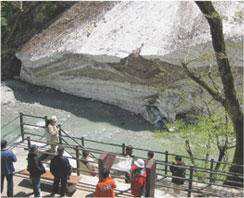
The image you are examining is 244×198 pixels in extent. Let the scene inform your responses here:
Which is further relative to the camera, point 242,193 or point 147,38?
point 147,38

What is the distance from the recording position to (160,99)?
14.0m

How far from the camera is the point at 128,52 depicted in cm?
1402

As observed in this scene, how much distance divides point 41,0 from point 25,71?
16.9 ft

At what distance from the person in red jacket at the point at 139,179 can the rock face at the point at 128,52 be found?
726 centimetres

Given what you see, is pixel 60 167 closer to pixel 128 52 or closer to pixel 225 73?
pixel 225 73

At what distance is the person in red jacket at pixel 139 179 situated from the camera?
5.19 metres

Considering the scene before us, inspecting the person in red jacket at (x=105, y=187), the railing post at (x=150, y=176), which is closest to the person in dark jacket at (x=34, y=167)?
the person in red jacket at (x=105, y=187)

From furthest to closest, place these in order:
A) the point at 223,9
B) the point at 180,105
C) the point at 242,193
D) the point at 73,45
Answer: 1. the point at 73,45
2. the point at 223,9
3. the point at 180,105
4. the point at 242,193

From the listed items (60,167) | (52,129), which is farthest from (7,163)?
(52,129)

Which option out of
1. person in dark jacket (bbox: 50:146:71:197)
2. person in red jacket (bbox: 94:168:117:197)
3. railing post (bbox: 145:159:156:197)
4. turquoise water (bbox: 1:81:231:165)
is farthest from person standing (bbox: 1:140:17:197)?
turquoise water (bbox: 1:81:231:165)

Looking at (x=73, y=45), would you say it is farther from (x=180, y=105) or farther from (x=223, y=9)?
(x=223, y=9)

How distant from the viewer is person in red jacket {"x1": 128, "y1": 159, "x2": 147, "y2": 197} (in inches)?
204

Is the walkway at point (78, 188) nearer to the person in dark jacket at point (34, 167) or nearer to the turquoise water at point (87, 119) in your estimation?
the person in dark jacket at point (34, 167)

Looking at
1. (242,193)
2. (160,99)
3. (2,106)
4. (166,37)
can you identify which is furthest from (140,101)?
(242,193)
